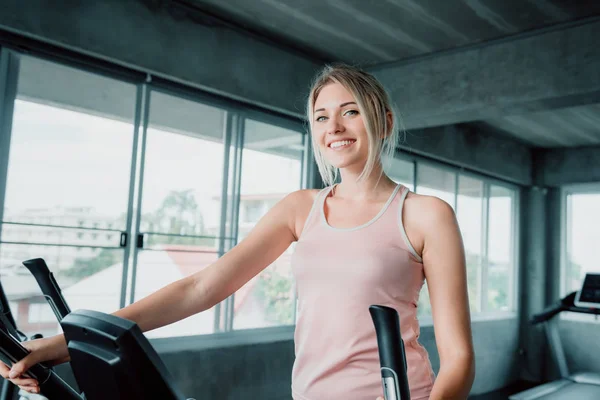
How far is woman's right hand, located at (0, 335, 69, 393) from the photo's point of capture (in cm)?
92

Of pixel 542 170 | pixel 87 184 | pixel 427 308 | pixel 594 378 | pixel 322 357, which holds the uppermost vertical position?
pixel 542 170

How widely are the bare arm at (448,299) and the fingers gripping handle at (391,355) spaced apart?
11cm

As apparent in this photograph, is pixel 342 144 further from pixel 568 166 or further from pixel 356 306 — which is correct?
pixel 568 166

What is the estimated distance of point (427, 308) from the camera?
648cm

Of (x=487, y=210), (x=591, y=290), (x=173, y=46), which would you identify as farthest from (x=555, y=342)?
(x=173, y=46)

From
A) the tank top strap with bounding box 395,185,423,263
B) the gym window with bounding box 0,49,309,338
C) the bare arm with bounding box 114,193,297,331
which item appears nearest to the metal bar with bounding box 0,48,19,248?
the gym window with bounding box 0,49,309,338

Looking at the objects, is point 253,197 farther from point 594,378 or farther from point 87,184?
point 594,378

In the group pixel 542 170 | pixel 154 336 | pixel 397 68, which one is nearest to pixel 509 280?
pixel 542 170

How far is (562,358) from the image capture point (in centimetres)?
580

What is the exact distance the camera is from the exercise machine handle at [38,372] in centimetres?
89

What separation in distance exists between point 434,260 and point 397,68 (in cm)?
371

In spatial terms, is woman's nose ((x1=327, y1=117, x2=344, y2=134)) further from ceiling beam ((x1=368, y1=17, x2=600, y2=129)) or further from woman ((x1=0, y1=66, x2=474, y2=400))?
ceiling beam ((x1=368, y1=17, x2=600, y2=129))

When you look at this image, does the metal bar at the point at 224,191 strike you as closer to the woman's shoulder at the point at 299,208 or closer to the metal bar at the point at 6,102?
the metal bar at the point at 6,102

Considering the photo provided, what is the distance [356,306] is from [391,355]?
30 centimetres
